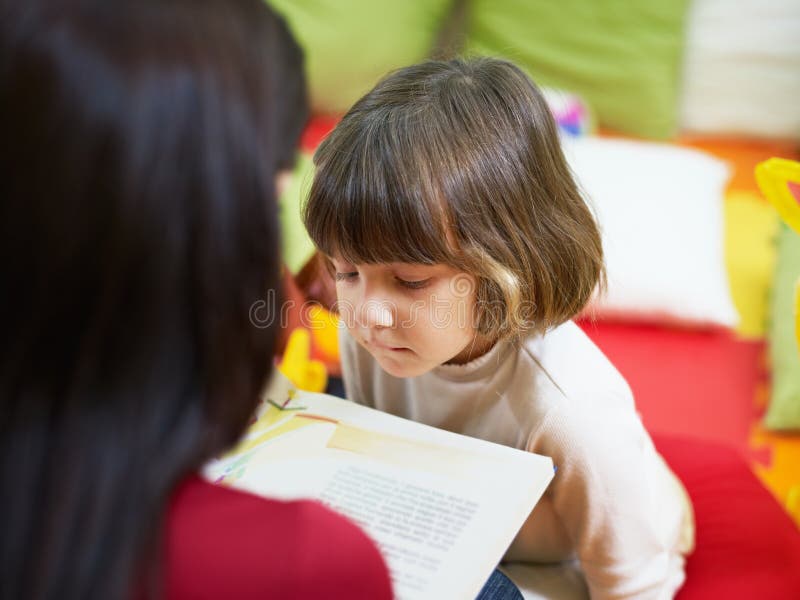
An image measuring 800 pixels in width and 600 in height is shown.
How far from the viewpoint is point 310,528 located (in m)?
0.48

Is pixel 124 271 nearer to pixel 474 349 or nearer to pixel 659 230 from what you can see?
pixel 474 349

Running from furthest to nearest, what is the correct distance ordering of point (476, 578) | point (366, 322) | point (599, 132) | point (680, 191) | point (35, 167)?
point (599, 132)
point (680, 191)
point (366, 322)
point (476, 578)
point (35, 167)

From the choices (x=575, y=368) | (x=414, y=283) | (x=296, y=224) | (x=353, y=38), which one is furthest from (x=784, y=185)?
(x=353, y=38)

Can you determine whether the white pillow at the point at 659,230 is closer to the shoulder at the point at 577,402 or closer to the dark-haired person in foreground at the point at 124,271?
the shoulder at the point at 577,402

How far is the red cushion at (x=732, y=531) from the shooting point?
0.84 meters

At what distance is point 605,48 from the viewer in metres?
1.58

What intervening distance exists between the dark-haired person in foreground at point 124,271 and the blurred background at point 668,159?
575 mm

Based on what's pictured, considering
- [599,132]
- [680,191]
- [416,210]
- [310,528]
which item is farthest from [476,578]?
[599,132]

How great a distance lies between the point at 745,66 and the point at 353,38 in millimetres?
764

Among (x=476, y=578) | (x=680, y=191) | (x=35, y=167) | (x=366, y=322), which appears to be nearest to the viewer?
(x=35, y=167)

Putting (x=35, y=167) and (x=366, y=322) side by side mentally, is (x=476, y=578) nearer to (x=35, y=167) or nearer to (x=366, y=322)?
(x=366, y=322)

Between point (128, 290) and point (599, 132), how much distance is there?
4.64 feet

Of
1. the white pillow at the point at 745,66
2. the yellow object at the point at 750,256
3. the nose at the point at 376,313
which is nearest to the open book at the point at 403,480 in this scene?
the nose at the point at 376,313

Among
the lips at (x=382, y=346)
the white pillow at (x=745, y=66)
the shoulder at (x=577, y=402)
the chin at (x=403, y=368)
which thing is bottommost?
the chin at (x=403, y=368)
